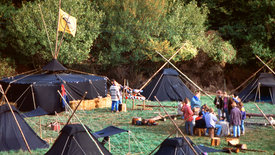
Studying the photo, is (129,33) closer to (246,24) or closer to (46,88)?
(46,88)

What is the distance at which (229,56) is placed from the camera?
27953 mm

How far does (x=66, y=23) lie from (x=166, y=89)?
696cm

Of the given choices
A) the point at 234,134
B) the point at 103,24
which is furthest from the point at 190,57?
→ the point at 234,134

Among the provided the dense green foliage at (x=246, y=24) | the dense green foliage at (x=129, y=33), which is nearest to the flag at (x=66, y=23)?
the dense green foliage at (x=129, y=33)

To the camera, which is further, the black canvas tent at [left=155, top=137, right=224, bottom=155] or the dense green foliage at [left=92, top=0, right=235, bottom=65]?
the dense green foliage at [left=92, top=0, right=235, bottom=65]

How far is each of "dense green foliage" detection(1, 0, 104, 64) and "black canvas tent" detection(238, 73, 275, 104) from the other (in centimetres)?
1115

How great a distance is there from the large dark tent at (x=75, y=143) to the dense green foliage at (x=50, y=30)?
17.1 meters

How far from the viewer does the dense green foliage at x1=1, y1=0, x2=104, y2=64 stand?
24594mm

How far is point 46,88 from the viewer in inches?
702

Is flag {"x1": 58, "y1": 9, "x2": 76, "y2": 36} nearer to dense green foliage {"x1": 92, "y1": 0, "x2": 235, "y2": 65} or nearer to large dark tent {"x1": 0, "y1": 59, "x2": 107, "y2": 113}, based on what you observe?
large dark tent {"x1": 0, "y1": 59, "x2": 107, "y2": 113}

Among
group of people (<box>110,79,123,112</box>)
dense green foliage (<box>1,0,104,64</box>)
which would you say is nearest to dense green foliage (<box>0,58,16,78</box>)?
dense green foliage (<box>1,0,104,64</box>)

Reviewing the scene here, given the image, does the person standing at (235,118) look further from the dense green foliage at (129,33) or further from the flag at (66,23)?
the dense green foliage at (129,33)

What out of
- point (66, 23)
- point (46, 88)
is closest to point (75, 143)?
point (46, 88)

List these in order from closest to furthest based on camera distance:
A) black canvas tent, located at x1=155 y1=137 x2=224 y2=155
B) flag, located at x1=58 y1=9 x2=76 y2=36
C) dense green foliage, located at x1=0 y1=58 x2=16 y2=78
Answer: black canvas tent, located at x1=155 y1=137 x2=224 y2=155, flag, located at x1=58 y1=9 x2=76 y2=36, dense green foliage, located at x1=0 y1=58 x2=16 y2=78
